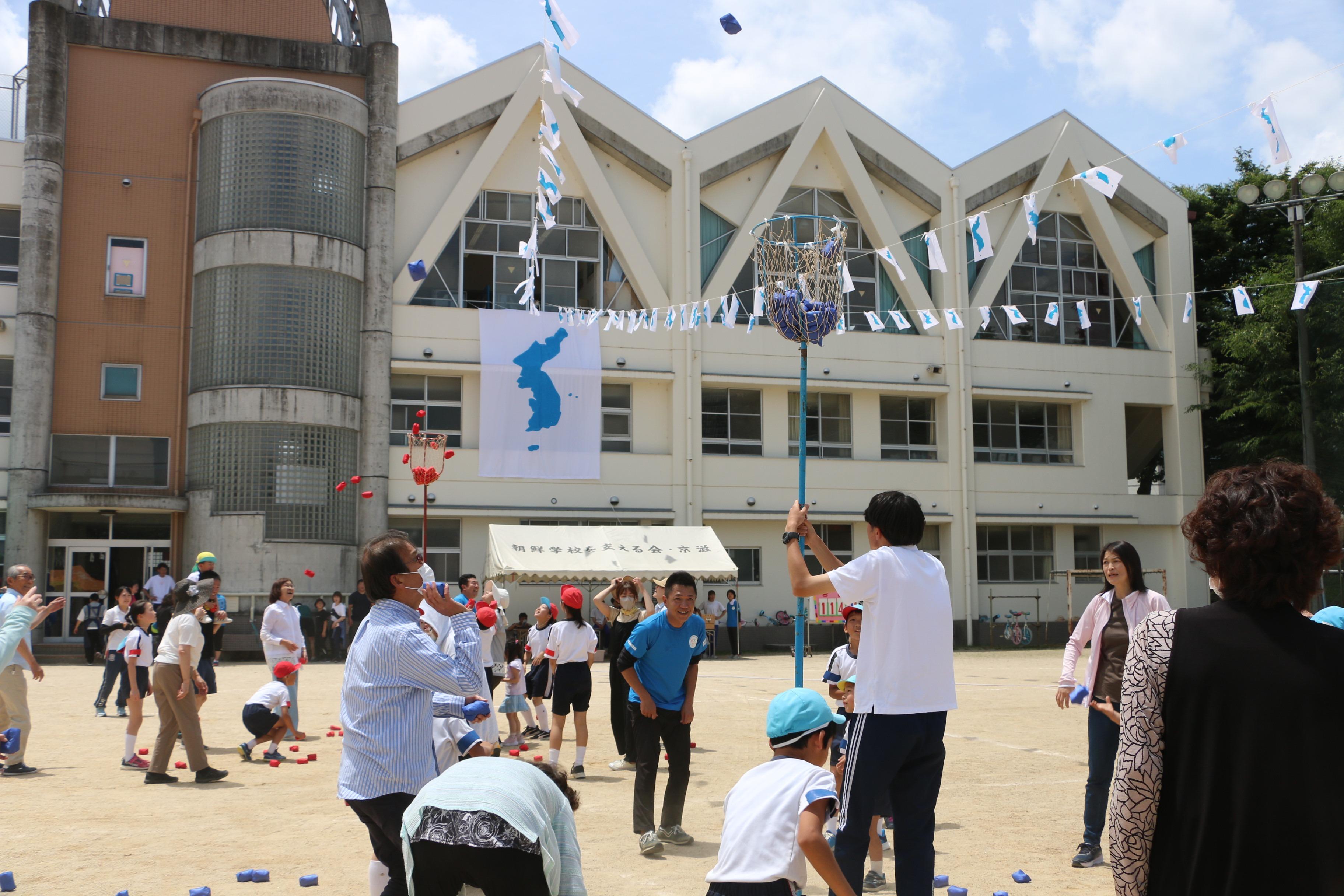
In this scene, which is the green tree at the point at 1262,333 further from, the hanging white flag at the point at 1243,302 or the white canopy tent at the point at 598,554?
the white canopy tent at the point at 598,554

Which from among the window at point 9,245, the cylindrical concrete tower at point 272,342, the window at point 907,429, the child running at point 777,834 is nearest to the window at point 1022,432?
the window at point 907,429

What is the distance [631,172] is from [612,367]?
586cm

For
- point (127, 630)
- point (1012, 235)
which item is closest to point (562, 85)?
point (127, 630)

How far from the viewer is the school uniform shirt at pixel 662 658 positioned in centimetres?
757

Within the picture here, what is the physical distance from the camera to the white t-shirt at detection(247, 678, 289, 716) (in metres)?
11.4

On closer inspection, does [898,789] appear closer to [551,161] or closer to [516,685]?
[516,685]

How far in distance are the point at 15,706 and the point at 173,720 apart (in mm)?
1729

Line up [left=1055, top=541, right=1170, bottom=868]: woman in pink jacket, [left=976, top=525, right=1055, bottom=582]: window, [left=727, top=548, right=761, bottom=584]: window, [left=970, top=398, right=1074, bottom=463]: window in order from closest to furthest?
[left=1055, top=541, right=1170, bottom=868]: woman in pink jacket, [left=727, top=548, right=761, bottom=584]: window, [left=976, top=525, right=1055, bottom=582]: window, [left=970, top=398, right=1074, bottom=463]: window

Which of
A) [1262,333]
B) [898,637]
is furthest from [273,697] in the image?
[1262,333]

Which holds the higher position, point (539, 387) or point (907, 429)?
point (539, 387)

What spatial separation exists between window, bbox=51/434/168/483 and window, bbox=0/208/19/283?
14.4ft

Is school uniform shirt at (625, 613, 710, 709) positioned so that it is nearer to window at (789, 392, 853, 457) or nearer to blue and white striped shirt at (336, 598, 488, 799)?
blue and white striped shirt at (336, 598, 488, 799)

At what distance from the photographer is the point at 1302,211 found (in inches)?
974

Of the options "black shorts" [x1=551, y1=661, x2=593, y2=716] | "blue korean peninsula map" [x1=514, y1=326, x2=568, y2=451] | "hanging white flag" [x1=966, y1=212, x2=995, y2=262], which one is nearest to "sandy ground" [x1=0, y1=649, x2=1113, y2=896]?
"black shorts" [x1=551, y1=661, x2=593, y2=716]
